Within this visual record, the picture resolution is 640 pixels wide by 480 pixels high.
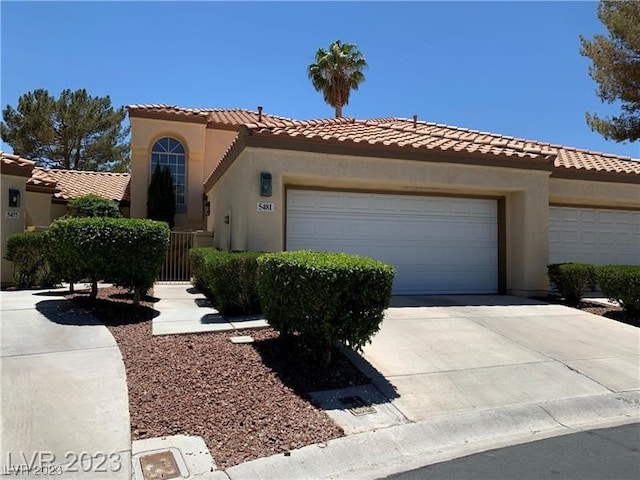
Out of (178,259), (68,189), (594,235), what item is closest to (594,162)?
(594,235)

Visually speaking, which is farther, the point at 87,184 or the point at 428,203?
the point at 87,184

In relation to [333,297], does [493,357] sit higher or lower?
lower

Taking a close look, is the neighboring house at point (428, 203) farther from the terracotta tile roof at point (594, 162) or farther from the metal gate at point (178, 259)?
the metal gate at point (178, 259)

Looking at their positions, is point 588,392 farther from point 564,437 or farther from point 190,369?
point 190,369

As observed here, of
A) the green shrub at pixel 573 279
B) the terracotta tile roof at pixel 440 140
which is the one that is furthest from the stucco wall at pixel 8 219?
the green shrub at pixel 573 279

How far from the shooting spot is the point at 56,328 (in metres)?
7.26

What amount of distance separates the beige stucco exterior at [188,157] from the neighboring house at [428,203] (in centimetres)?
573

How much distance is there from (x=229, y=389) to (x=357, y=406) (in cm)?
141

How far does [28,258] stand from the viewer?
1169 centimetres

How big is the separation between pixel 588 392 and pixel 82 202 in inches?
659

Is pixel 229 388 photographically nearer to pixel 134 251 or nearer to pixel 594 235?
pixel 134 251

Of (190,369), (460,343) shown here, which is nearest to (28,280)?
(190,369)

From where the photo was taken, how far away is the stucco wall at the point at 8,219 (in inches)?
483

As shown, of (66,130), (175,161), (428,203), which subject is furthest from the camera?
(66,130)
